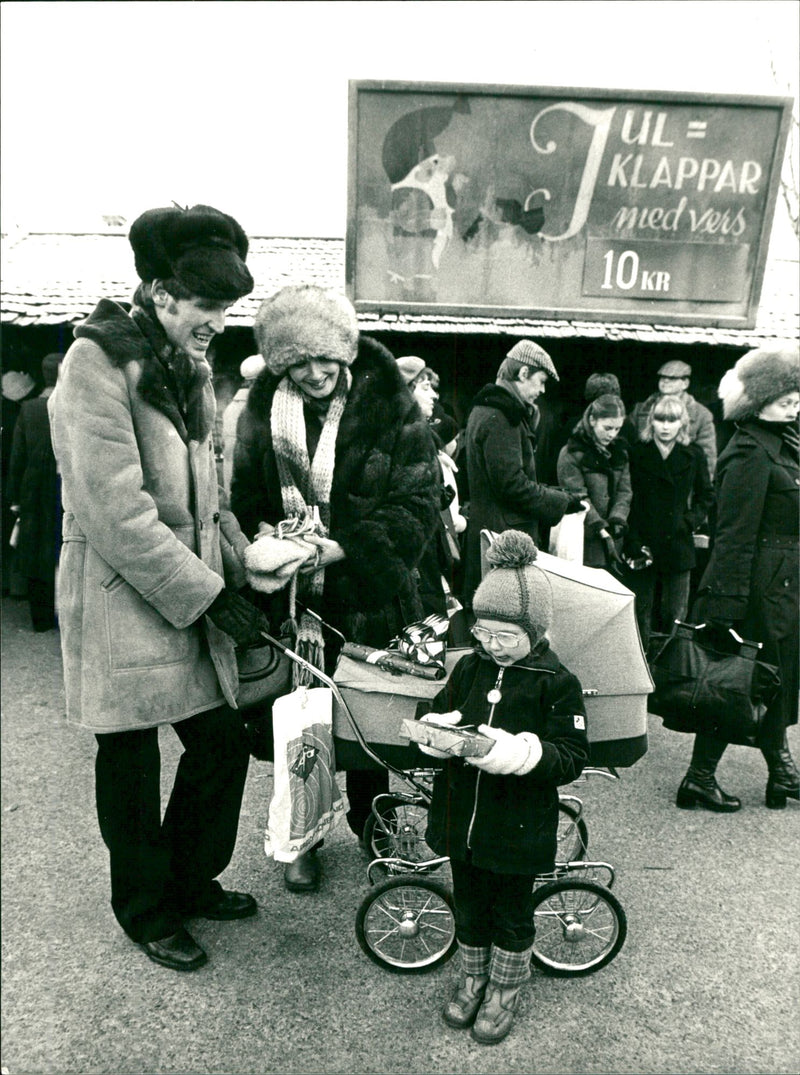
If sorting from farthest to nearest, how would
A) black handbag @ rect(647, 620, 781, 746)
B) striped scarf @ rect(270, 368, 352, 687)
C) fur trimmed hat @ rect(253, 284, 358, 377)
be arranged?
black handbag @ rect(647, 620, 781, 746)
striped scarf @ rect(270, 368, 352, 687)
fur trimmed hat @ rect(253, 284, 358, 377)

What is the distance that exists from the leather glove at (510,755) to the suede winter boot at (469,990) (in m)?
0.62

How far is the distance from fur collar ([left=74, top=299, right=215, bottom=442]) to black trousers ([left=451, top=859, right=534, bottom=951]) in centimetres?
144

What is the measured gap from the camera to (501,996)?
7.31ft

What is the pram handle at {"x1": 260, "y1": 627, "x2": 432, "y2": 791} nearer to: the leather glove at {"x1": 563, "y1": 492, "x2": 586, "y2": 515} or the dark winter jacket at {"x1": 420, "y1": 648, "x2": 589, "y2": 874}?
the dark winter jacket at {"x1": 420, "y1": 648, "x2": 589, "y2": 874}

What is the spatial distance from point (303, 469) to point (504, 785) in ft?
3.95

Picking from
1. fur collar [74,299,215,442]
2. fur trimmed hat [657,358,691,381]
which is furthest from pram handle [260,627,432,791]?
fur trimmed hat [657,358,691,381]

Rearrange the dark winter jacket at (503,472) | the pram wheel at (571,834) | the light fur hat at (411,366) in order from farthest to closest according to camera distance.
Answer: the light fur hat at (411,366)
the dark winter jacket at (503,472)
the pram wheel at (571,834)

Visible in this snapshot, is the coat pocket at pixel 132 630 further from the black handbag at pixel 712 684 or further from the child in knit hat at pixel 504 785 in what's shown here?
the black handbag at pixel 712 684

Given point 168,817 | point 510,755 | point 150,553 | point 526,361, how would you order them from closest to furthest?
point 510,755 → point 150,553 → point 168,817 → point 526,361

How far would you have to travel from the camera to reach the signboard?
5277mm

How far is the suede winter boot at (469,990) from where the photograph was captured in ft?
7.39

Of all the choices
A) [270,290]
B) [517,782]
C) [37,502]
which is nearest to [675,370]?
[270,290]

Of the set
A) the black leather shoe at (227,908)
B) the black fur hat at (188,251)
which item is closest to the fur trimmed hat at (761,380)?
the black fur hat at (188,251)

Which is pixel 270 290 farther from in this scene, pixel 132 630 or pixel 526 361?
pixel 132 630
